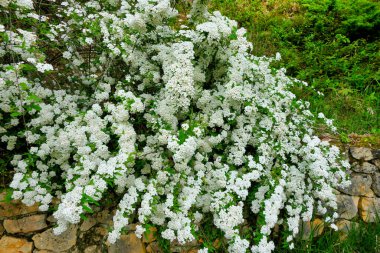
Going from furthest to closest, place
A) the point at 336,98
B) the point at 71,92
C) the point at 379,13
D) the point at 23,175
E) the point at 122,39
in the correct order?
1. the point at 379,13
2. the point at 336,98
3. the point at 71,92
4. the point at 122,39
5. the point at 23,175

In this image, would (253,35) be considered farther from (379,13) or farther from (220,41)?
(220,41)

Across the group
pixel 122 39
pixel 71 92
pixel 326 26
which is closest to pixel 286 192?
pixel 122 39

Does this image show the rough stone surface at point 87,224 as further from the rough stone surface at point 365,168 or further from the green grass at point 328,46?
the green grass at point 328,46

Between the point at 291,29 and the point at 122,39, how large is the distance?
433 cm

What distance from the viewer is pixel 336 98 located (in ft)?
18.3

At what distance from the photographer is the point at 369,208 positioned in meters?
4.54

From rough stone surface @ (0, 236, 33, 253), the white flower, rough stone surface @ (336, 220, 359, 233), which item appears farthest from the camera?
rough stone surface @ (336, 220, 359, 233)

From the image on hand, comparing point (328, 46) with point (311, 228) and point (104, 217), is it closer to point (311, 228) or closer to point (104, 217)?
point (311, 228)

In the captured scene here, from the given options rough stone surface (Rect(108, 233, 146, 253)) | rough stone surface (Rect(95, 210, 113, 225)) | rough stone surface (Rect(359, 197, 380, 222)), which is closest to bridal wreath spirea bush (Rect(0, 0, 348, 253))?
rough stone surface (Rect(95, 210, 113, 225))

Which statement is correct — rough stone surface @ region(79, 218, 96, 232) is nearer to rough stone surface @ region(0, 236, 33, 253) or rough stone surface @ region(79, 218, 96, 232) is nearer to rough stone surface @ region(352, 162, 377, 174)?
rough stone surface @ region(0, 236, 33, 253)

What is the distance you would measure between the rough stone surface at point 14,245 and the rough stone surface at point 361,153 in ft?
12.1

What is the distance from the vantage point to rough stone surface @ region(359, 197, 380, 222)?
177 inches

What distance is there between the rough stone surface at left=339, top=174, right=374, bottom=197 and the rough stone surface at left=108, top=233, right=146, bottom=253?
2543mm

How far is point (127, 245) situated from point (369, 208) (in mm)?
3011
